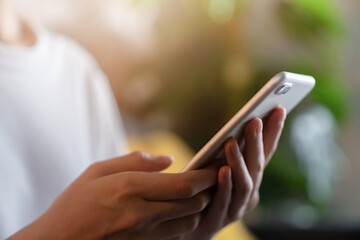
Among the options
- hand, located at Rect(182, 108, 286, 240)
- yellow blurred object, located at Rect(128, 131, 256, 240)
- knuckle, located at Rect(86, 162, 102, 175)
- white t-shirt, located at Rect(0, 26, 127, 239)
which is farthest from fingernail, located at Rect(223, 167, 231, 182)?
yellow blurred object, located at Rect(128, 131, 256, 240)

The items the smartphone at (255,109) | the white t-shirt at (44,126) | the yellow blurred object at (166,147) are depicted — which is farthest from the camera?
the yellow blurred object at (166,147)

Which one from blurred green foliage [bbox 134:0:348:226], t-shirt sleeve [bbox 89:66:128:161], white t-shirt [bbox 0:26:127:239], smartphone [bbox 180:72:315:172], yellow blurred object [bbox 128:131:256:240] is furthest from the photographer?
blurred green foliage [bbox 134:0:348:226]

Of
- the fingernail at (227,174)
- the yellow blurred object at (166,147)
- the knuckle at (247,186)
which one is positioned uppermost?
the fingernail at (227,174)

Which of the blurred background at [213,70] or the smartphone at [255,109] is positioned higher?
the smartphone at [255,109]

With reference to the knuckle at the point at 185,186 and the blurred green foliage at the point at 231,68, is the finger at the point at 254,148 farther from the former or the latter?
the blurred green foliage at the point at 231,68

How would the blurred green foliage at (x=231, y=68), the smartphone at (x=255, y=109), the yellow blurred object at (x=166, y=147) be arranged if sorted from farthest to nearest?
the blurred green foliage at (x=231, y=68) < the yellow blurred object at (x=166, y=147) < the smartphone at (x=255, y=109)

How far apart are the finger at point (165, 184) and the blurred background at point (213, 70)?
1.28 m

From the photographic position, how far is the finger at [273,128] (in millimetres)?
521

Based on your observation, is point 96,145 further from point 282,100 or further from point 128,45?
point 128,45

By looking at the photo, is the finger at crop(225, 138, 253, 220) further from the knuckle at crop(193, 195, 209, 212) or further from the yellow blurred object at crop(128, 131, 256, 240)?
the yellow blurred object at crop(128, 131, 256, 240)

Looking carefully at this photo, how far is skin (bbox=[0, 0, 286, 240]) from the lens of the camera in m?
0.44

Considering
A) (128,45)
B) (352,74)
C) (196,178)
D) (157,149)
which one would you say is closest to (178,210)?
(196,178)

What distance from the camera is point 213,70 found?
77.1 inches

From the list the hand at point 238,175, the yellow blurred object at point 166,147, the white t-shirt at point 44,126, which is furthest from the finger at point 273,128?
the yellow blurred object at point 166,147
